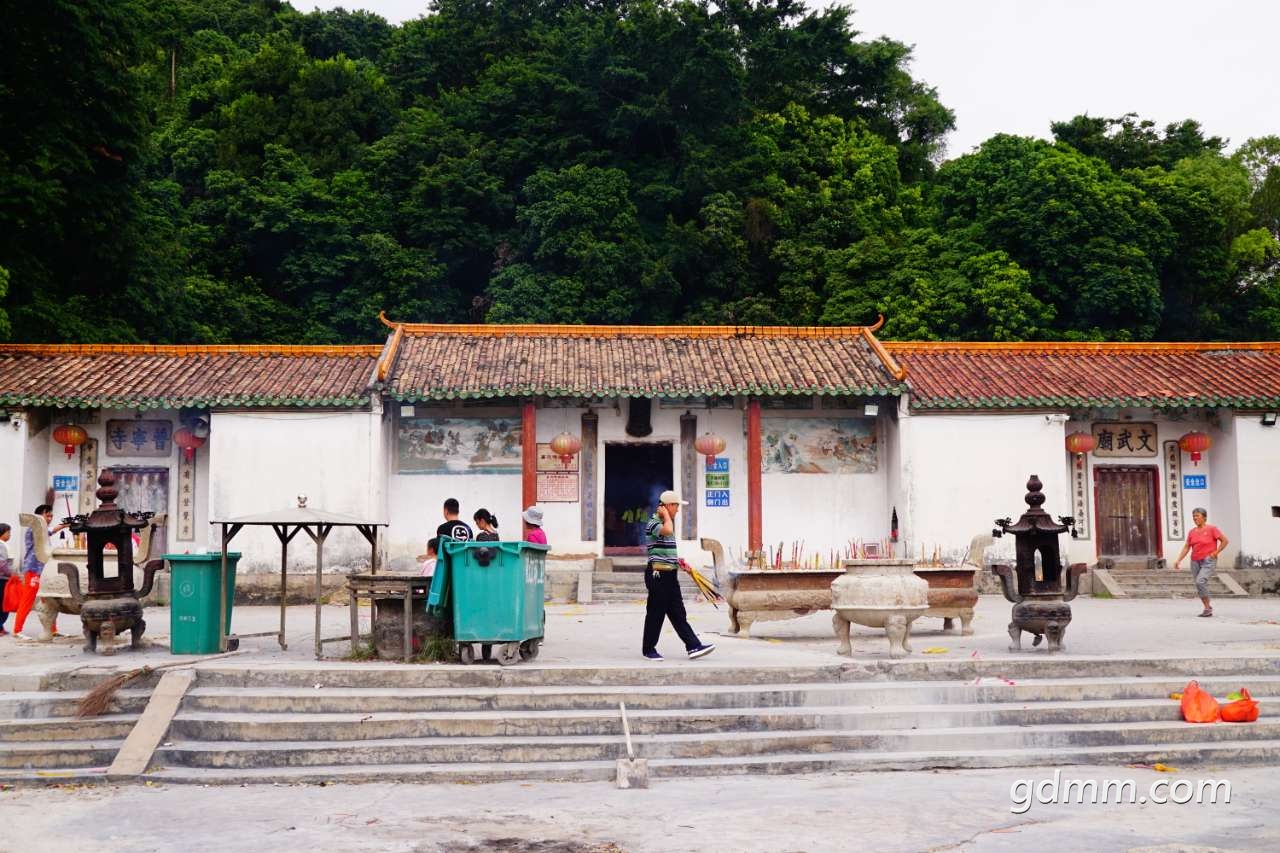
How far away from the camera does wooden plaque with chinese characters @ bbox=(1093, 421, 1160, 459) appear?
19.0 metres

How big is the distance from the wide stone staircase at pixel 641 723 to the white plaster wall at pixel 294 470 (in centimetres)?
903

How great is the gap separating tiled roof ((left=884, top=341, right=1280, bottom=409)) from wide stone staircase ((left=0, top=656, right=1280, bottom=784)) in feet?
30.4

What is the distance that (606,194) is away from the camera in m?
30.3

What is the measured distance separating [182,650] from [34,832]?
148 inches

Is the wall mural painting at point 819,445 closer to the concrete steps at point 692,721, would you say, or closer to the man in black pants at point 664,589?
the man in black pants at point 664,589

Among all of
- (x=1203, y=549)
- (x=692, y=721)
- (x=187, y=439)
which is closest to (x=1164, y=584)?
(x=1203, y=549)

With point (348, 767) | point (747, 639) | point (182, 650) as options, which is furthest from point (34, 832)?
point (747, 639)

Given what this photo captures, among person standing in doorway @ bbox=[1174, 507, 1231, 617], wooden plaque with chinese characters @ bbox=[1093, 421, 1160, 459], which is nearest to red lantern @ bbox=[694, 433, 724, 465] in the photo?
A: wooden plaque with chinese characters @ bbox=[1093, 421, 1160, 459]

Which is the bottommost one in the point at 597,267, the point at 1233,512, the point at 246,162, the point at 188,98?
the point at 1233,512

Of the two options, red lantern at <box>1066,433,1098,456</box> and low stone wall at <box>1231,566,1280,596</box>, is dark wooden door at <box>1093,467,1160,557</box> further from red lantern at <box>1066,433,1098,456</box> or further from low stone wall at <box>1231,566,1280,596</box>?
low stone wall at <box>1231,566,1280,596</box>

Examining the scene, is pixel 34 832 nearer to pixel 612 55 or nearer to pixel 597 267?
pixel 597 267

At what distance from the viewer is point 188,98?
34812 mm

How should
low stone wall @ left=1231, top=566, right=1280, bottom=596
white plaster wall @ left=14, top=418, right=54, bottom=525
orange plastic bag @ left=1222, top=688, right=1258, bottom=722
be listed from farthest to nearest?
1. low stone wall @ left=1231, top=566, right=1280, bottom=596
2. white plaster wall @ left=14, top=418, right=54, bottom=525
3. orange plastic bag @ left=1222, top=688, right=1258, bottom=722

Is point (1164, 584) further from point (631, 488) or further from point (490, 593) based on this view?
point (490, 593)
